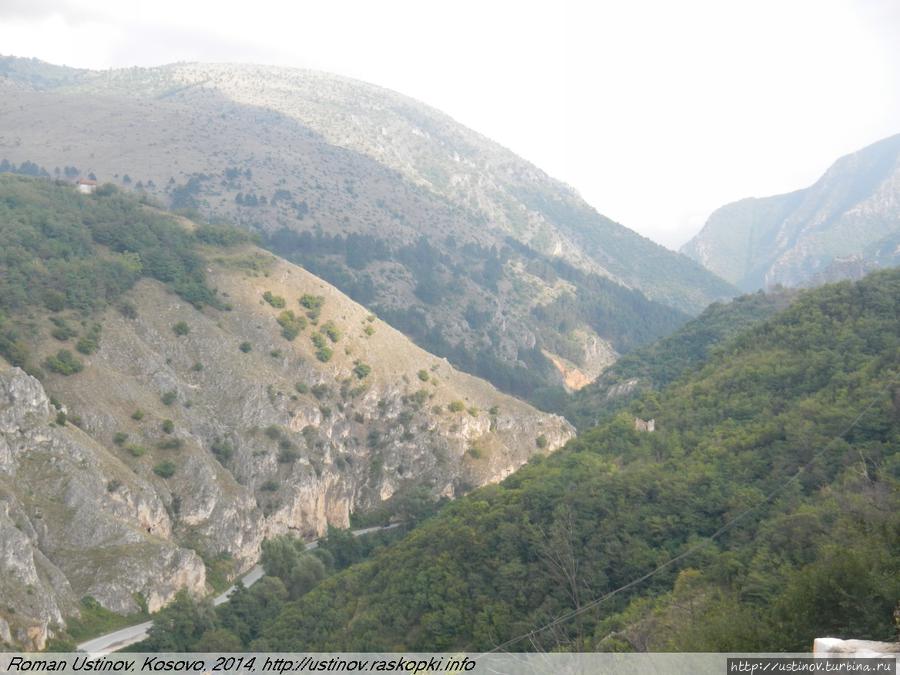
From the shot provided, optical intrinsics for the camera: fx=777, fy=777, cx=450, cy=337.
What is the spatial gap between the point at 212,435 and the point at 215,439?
0.53 m

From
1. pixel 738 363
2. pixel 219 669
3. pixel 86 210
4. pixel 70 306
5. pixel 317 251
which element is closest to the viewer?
pixel 219 669

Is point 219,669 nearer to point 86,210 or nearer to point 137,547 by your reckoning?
point 137,547

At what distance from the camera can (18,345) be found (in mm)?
70375

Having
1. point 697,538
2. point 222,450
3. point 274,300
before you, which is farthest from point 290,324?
point 697,538

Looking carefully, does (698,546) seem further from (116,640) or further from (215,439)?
(215,439)

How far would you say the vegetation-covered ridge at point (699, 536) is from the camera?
972 inches

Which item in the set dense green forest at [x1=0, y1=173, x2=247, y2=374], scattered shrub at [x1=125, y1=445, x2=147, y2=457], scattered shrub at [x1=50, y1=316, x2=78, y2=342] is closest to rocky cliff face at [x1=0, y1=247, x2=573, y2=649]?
scattered shrub at [x1=125, y1=445, x2=147, y2=457]

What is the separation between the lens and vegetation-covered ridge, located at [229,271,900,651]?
81.0 feet

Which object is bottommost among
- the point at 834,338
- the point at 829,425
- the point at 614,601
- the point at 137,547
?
the point at 137,547

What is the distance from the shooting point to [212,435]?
265 feet

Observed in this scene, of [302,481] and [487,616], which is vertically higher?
[487,616]

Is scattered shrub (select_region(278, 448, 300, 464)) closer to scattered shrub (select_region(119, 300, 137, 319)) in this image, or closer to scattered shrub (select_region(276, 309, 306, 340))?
scattered shrub (select_region(276, 309, 306, 340))

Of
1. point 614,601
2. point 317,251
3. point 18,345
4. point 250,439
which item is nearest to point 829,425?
point 614,601

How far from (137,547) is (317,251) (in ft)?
359
